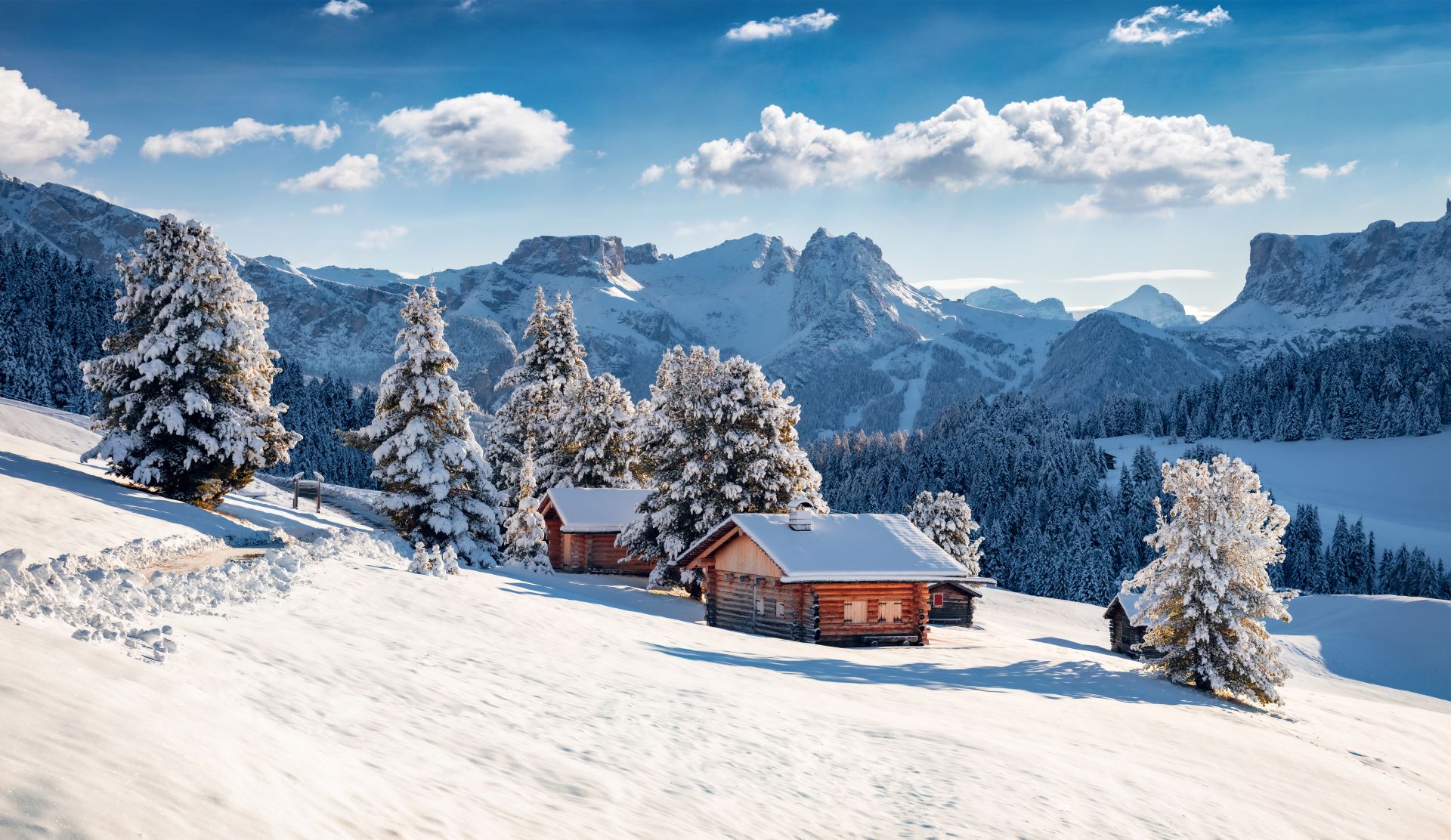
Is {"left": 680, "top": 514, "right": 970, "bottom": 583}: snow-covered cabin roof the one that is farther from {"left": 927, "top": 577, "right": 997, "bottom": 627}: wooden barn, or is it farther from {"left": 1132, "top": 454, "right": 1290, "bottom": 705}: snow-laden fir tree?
{"left": 927, "top": 577, "right": 997, "bottom": 627}: wooden barn

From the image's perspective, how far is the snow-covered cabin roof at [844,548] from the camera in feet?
110

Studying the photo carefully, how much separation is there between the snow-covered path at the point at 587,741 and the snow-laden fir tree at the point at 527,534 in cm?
1939

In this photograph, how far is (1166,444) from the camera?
183m

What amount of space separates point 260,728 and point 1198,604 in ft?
92.8

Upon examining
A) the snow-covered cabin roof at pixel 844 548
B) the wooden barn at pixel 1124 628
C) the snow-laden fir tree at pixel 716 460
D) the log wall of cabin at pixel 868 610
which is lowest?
the wooden barn at pixel 1124 628

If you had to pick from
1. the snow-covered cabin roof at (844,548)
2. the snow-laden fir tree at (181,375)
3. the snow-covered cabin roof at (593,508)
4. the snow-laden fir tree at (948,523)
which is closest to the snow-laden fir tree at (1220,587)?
the snow-covered cabin roof at (844,548)

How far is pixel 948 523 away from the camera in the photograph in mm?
58281

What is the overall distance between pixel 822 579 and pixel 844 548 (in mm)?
2742

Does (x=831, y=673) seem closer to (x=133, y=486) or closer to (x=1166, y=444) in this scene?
(x=133, y=486)

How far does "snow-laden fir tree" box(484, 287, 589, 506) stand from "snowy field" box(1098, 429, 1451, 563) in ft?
391

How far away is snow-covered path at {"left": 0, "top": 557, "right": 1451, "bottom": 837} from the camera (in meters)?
6.60

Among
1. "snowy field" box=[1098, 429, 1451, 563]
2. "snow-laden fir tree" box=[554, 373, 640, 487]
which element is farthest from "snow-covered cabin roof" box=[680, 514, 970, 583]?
"snowy field" box=[1098, 429, 1451, 563]

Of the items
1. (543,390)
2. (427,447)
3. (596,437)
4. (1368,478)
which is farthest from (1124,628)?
(1368,478)

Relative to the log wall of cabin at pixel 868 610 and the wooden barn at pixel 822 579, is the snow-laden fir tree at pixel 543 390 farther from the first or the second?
the log wall of cabin at pixel 868 610
